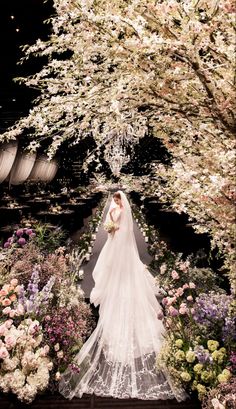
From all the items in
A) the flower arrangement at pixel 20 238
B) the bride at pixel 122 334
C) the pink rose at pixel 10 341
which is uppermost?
the flower arrangement at pixel 20 238

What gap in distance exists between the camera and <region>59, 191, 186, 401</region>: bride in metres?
3.36

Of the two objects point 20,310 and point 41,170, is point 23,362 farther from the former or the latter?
point 41,170

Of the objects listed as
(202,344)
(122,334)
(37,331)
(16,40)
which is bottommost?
(122,334)

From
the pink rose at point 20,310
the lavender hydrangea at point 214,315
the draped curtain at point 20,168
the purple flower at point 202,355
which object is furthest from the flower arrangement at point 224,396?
the draped curtain at point 20,168

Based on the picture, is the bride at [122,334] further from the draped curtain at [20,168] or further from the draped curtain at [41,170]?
the draped curtain at [41,170]

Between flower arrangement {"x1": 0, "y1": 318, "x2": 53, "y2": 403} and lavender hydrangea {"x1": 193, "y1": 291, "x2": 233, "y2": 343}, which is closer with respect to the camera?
flower arrangement {"x1": 0, "y1": 318, "x2": 53, "y2": 403}

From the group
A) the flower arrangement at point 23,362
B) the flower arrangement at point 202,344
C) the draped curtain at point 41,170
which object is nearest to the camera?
the flower arrangement at point 202,344

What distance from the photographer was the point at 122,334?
14.2 feet

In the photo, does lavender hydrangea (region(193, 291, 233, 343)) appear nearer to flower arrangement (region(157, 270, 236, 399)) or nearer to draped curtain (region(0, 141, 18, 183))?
flower arrangement (region(157, 270, 236, 399))

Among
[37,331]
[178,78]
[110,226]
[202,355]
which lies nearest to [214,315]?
[202,355]

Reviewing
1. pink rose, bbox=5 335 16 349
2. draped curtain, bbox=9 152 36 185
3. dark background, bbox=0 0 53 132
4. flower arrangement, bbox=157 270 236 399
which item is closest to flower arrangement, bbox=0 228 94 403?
pink rose, bbox=5 335 16 349

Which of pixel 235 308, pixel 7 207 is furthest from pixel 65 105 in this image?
pixel 7 207

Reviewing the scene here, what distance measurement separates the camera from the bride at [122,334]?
336 centimetres

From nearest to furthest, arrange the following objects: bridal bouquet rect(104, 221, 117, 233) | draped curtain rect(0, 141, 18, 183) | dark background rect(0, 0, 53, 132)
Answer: bridal bouquet rect(104, 221, 117, 233), draped curtain rect(0, 141, 18, 183), dark background rect(0, 0, 53, 132)
